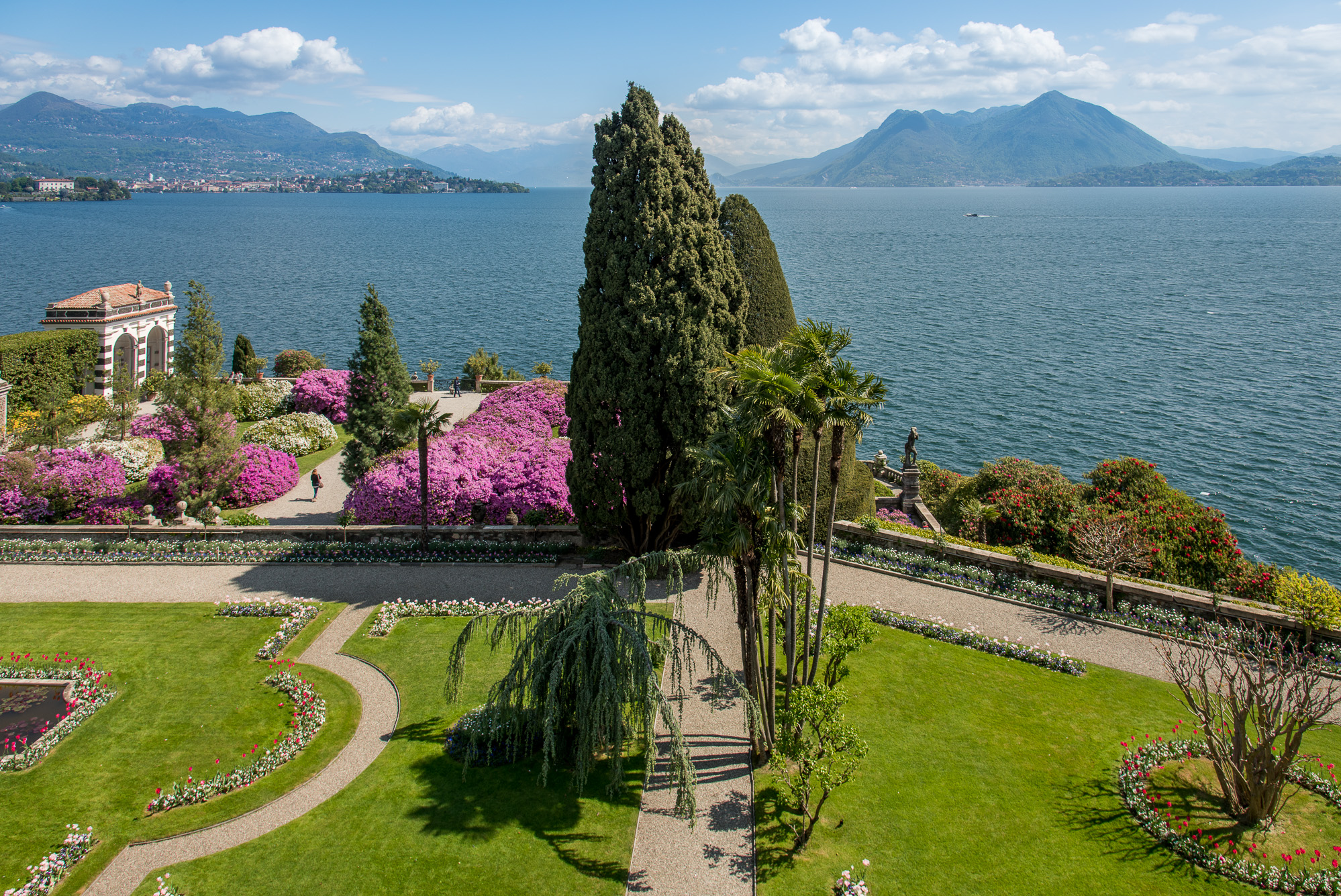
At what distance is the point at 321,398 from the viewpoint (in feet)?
127

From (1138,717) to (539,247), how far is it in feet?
488

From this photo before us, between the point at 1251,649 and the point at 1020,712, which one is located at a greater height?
the point at 1251,649

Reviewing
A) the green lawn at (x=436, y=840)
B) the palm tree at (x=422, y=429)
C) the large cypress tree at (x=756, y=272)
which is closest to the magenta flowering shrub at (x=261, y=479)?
the palm tree at (x=422, y=429)

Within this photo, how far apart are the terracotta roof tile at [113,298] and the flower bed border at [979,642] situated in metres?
41.2

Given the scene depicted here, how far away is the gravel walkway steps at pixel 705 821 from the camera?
1151cm

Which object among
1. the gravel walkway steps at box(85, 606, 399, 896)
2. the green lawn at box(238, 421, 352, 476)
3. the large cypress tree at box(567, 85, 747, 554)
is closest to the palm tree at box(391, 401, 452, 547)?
the large cypress tree at box(567, 85, 747, 554)

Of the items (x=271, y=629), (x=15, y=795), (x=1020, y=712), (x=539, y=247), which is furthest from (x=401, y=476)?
(x=539, y=247)

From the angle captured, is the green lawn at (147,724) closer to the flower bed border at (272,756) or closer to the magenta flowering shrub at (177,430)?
the flower bed border at (272,756)

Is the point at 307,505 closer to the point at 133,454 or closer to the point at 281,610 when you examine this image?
the point at 133,454

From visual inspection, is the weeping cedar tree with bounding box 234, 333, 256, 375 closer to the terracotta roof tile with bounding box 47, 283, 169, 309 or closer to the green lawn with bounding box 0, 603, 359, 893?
the terracotta roof tile with bounding box 47, 283, 169, 309

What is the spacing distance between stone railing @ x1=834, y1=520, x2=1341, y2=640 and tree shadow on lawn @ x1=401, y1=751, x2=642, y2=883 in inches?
449

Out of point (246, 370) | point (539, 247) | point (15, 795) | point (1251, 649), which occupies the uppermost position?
point (539, 247)

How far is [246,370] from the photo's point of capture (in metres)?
43.7

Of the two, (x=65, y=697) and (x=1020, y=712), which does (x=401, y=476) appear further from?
(x=1020, y=712)
